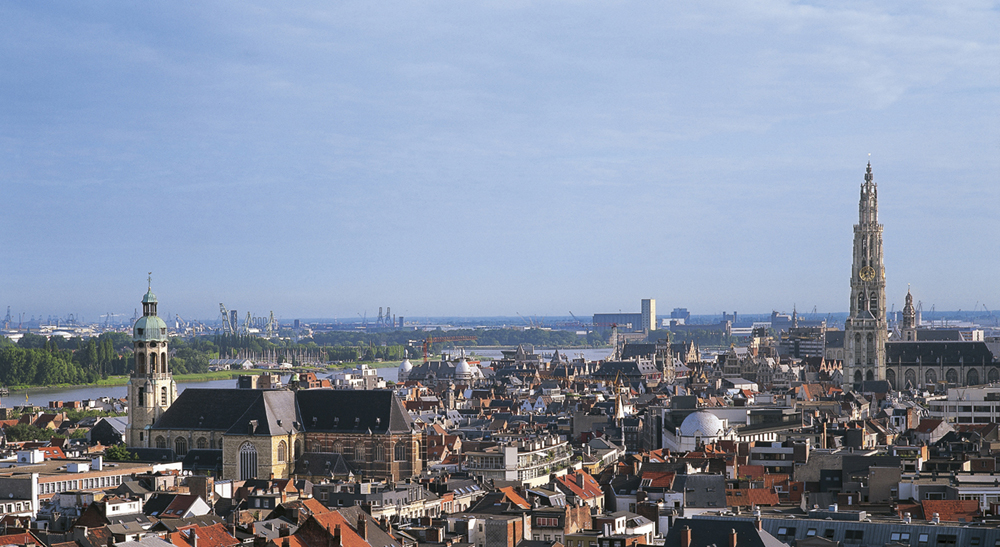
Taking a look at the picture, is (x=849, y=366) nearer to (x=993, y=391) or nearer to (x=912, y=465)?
(x=993, y=391)

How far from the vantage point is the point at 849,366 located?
138250mm

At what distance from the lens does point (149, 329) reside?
85.1 meters

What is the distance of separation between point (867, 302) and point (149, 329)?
78866mm

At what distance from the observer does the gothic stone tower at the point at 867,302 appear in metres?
138

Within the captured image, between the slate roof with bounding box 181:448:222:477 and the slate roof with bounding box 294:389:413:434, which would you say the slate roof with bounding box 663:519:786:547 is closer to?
the slate roof with bounding box 294:389:413:434

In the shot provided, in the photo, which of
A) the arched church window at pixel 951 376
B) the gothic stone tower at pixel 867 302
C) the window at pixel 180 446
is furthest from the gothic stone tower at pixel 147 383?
the arched church window at pixel 951 376

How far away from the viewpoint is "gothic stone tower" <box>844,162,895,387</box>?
453 feet

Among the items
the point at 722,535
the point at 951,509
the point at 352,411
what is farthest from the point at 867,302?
the point at 722,535

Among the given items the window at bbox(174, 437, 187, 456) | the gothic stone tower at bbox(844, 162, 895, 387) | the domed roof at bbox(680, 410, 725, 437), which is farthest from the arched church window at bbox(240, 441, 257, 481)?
the gothic stone tower at bbox(844, 162, 895, 387)

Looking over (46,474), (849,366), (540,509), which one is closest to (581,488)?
(540,509)

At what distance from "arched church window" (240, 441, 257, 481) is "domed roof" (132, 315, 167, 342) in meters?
11.5

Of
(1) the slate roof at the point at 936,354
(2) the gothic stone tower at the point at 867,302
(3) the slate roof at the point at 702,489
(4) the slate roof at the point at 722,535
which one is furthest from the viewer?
(1) the slate roof at the point at 936,354

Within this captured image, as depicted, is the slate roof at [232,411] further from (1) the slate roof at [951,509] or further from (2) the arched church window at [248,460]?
(1) the slate roof at [951,509]

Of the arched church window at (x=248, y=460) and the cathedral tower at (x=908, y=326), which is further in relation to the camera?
the cathedral tower at (x=908, y=326)
